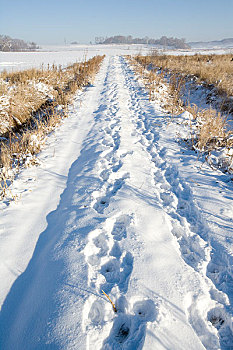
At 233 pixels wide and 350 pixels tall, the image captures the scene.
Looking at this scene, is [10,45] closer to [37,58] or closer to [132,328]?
[37,58]

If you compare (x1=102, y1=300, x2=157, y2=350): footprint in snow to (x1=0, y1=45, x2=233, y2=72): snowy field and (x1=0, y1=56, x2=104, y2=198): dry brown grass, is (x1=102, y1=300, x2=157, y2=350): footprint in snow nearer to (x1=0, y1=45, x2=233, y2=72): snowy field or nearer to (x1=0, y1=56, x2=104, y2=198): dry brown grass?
(x1=0, y1=56, x2=104, y2=198): dry brown grass

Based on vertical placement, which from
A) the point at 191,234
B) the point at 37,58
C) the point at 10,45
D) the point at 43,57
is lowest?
the point at 191,234

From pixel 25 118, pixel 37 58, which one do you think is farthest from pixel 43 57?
pixel 25 118

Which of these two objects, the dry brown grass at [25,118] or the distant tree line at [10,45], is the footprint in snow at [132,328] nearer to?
the dry brown grass at [25,118]

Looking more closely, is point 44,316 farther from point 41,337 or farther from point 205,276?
point 205,276

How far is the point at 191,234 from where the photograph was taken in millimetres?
1939

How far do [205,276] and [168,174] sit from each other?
159 cm

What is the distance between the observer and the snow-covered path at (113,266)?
1.19 metres

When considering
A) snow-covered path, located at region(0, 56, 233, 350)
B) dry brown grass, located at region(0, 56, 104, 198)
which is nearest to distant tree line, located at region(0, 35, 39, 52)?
dry brown grass, located at region(0, 56, 104, 198)

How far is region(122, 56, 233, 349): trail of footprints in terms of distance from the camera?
1334mm

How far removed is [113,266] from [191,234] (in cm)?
89

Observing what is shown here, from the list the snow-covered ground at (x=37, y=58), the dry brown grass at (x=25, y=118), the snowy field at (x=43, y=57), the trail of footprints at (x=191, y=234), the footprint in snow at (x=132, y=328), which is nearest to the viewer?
the footprint in snow at (x=132, y=328)

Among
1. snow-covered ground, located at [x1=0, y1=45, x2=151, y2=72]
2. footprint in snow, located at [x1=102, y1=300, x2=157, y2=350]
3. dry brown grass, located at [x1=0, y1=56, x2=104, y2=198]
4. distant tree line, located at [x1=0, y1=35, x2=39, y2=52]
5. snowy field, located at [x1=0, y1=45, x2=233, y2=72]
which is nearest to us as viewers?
footprint in snow, located at [x1=102, y1=300, x2=157, y2=350]

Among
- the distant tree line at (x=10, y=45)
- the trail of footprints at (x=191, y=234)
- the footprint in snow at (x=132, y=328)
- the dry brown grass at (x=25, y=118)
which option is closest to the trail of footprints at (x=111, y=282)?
the footprint in snow at (x=132, y=328)
